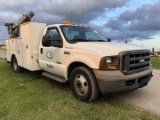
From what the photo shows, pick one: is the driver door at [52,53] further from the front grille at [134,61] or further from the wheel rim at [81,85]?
the front grille at [134,61]

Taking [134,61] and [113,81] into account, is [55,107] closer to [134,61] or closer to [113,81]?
[113,81]

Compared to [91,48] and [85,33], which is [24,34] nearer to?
[85,33]

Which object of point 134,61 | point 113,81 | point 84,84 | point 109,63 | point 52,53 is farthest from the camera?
point 52,53

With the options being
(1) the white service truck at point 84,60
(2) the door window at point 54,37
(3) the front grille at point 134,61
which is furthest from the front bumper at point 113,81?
(2) the door window at point 54,37

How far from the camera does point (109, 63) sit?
4.36m

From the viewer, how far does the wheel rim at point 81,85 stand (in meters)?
4.77

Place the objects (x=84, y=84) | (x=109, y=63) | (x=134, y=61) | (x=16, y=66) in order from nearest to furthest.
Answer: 1. (x=109, y=63)
2. (x=134, y=61)
3. (x=84, y=84)
4. (x=16, y=66)

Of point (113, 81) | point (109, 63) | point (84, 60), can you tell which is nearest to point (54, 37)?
point (84, 60)

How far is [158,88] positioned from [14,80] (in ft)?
16.3

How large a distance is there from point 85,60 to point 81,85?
0.65 metres

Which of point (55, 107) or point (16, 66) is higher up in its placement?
point (16, 66)

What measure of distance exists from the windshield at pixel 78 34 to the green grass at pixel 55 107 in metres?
1.57

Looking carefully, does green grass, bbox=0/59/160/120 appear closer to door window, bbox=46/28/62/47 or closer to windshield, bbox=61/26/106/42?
door window, bbox=46/28/62/47

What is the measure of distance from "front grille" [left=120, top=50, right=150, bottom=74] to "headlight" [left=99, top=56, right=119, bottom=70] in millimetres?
133
